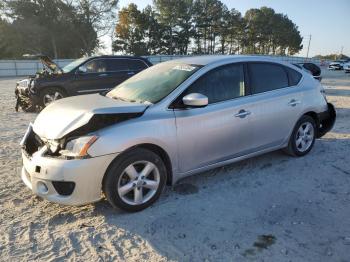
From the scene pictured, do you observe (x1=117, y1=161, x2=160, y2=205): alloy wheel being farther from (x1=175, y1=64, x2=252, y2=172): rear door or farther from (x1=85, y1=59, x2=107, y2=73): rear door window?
(x1=85, y1=59, x2=107, y2=73): rear door window

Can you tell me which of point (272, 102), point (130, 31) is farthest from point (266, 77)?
point (130, 31)

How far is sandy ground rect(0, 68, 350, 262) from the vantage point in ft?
10.5

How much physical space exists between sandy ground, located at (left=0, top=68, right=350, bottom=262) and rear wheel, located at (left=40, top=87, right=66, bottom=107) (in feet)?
18.1

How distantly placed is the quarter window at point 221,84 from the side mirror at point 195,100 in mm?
198

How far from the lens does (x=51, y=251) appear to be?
322 centimetres

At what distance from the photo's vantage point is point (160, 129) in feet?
12.8

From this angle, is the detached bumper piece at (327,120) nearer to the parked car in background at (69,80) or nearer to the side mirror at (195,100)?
the side mirror at (195,100)

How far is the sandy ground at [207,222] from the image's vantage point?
320 centimetres

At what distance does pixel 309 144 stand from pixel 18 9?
54.9 m

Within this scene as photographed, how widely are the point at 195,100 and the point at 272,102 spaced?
157 centimetres

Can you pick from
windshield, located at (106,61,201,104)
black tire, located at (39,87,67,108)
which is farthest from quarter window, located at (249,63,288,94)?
black tire, located at (39,87,67,108)

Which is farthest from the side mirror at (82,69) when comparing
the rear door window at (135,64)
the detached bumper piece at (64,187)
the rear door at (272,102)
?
the detached bumper piece at (64,187)

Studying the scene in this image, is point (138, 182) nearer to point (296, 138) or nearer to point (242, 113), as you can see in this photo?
point (242, 113)

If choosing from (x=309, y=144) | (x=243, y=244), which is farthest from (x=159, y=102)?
(x=309, y=144)
